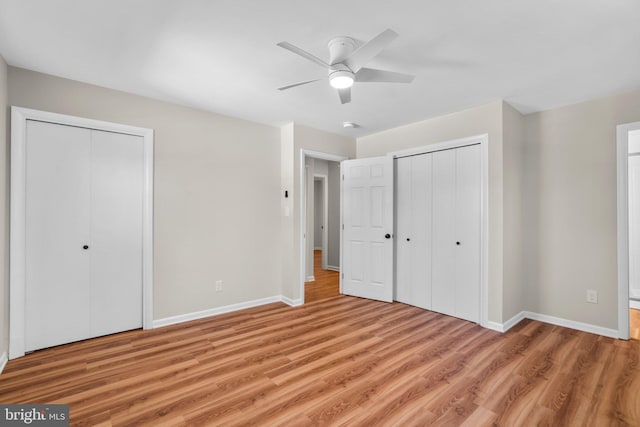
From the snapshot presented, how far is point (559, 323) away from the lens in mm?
3434

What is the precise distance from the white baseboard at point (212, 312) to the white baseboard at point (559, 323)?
9.31 ft

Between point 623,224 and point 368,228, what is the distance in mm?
2738

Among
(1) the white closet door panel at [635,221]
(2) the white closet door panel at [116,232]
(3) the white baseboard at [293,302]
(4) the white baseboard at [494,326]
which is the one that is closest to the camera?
(2) the white closet door panel at [116,232]

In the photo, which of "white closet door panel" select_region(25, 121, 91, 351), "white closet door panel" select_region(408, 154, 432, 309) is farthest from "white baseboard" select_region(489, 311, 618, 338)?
"white closet door panel" select_region(25, 121, 91, 351)

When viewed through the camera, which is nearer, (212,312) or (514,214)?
(514,214)

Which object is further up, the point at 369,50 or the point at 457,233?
the point at 369,50

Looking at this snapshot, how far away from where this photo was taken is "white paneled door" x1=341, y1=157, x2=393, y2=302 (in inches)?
168

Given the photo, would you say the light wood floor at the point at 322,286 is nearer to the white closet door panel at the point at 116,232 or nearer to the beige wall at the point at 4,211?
the white closet door panel at the point at 116,232

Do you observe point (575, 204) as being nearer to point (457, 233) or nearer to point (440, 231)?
point (457, 233)

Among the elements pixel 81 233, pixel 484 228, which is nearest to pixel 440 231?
pixel 484 228

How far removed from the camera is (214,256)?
3719mm

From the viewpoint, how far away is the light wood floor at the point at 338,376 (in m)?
1.90

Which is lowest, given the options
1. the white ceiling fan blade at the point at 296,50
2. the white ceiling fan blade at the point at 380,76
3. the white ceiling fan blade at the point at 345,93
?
the white ceiling fan blade at the point at 345,93

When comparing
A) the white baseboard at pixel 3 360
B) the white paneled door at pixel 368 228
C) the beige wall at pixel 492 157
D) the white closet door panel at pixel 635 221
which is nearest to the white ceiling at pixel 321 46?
the beige wall at pixel 492 157
